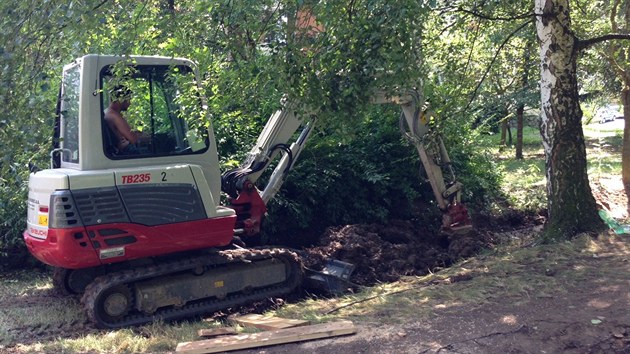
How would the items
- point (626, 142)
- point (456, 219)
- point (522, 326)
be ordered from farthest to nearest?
1. point (626, 142)
2. point (456, 219)
3. point (522, 326)

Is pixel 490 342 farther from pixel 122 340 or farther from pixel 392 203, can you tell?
pixel 392 203

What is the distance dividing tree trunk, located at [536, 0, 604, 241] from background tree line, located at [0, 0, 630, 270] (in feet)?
0.07

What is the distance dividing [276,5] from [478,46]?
16.3ft

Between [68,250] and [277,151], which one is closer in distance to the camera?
[68,250]

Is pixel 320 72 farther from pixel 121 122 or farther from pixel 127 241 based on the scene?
pixel 127 241

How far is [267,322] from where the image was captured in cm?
649

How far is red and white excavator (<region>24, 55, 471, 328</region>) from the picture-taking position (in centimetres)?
650

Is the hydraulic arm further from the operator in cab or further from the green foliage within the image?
the operator in cab

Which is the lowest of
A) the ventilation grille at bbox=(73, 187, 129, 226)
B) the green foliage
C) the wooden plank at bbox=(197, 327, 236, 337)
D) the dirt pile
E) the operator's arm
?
the dirt pile

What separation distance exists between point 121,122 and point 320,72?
2.10 metres

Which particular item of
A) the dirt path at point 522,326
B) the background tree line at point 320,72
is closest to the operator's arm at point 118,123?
the background tree line at point 320,72

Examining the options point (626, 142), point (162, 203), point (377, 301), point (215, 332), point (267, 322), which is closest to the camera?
point (215, 332)

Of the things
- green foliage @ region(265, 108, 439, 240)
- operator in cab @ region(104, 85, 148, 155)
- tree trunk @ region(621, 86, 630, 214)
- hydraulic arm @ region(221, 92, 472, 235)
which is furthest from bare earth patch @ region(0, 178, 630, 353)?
tree trunk @ region(621, 86, 630, 214)

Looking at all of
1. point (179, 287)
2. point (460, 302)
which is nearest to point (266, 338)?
point (179, 287)
